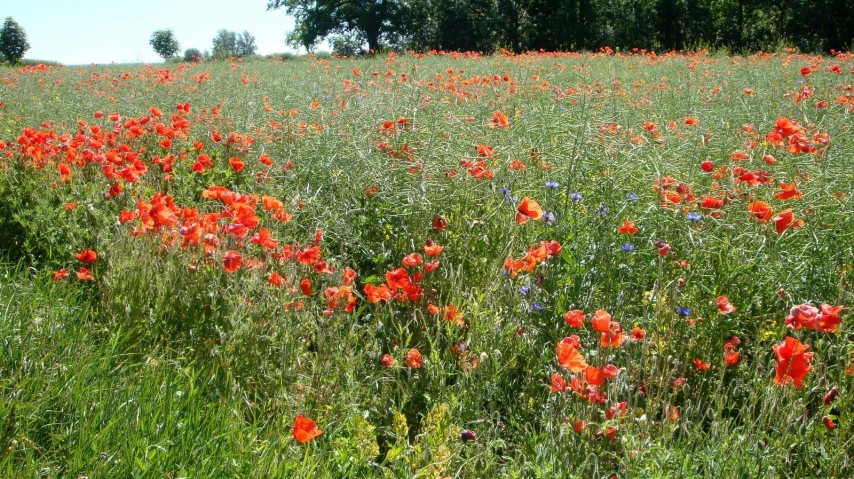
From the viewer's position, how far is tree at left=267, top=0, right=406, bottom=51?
3162 centimetres

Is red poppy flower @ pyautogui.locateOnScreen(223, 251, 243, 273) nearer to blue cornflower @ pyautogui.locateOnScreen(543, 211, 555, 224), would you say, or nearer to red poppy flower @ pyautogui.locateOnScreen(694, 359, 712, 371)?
blue cornflower @ pyautogui.locateOnScreen(543, 211, 555, 224)

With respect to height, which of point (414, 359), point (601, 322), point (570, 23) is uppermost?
point (570, 23)

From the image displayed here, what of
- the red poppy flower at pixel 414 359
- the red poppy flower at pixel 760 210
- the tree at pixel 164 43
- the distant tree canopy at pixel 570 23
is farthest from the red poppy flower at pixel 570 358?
the tree at pixel 164 43

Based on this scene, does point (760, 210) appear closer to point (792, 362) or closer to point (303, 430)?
point (792, 362)

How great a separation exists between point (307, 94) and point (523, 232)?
376 centimetres

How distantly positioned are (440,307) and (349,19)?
103 ft

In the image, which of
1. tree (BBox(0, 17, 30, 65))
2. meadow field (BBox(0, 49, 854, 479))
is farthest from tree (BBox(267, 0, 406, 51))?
meadow field (BBox(0, 49, 854, 479))

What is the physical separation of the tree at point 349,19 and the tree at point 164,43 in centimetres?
3455

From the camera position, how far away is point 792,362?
5.20 feet

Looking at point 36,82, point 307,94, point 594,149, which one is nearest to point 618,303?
point 594,149

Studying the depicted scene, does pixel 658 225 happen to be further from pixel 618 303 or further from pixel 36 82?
pixel 36 82

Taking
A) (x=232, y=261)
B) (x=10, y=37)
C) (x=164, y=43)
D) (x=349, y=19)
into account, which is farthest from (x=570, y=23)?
(x=164, y=43)

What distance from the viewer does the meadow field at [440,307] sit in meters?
1.75

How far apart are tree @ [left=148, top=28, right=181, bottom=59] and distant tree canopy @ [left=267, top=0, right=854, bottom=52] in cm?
3489
